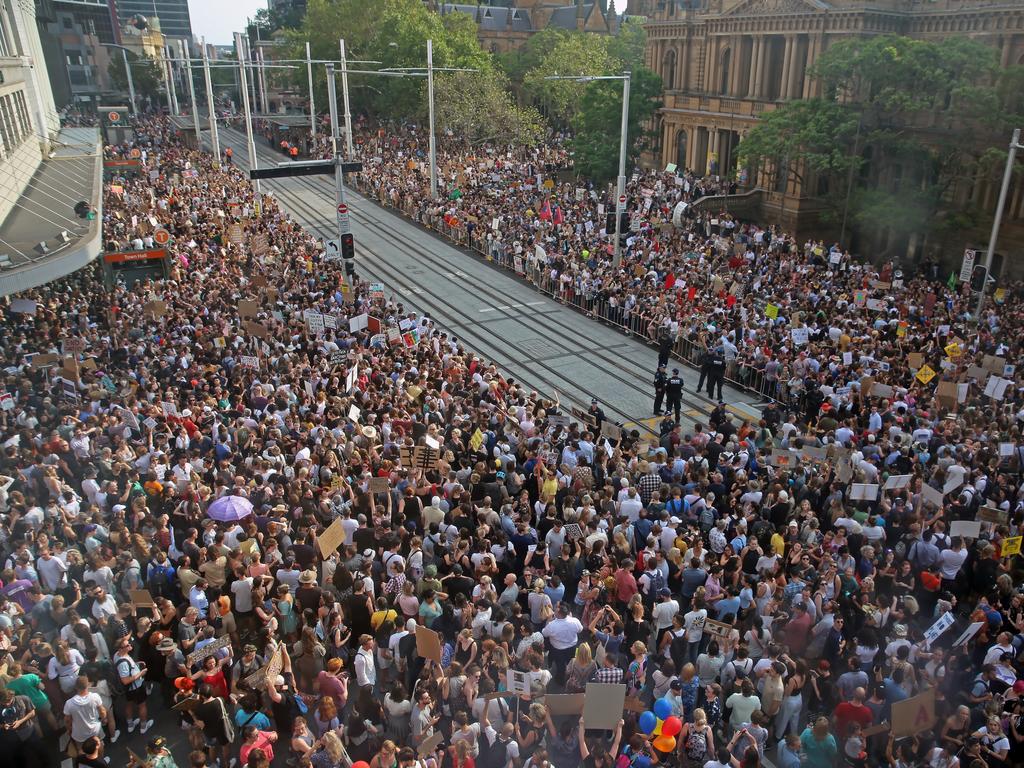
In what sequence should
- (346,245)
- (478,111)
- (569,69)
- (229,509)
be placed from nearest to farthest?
(229,509) → (346,245) → (478,111) → (569,69)

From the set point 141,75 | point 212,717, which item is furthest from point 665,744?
point 141,75

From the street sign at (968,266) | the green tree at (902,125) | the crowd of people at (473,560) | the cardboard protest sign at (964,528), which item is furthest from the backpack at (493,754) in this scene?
the green tree at (902,125)

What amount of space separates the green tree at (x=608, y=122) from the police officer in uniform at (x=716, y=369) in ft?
93.0

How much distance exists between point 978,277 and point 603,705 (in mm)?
21496

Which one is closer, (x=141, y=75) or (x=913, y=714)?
(x=913, y=714)

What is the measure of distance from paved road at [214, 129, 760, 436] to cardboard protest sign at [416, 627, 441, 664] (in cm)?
1227

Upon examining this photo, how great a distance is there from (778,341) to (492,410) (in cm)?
920

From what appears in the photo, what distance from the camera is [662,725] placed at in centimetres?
810

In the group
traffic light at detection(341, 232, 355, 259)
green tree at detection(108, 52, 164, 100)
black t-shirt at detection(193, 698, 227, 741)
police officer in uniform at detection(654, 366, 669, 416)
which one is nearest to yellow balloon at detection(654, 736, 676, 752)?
black t-shirt at detection(193, 698, 227, 741)

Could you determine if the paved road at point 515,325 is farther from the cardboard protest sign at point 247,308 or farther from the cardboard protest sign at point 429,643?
the cardboard protest sign at point 429,643

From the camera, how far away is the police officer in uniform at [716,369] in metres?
20.5

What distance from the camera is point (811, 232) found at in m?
40.7

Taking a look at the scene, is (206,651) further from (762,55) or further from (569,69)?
(569,69)

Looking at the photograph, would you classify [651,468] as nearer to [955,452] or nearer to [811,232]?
[955,452]
